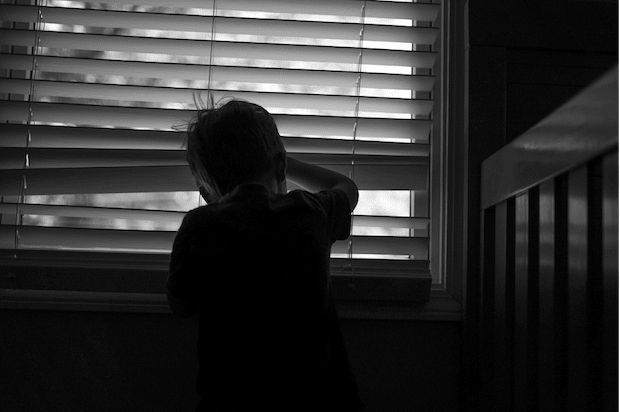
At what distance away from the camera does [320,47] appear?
4.48 feet

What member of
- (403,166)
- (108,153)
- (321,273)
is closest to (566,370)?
(321,273)

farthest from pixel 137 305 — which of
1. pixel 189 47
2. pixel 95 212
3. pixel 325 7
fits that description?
pixel 325 7

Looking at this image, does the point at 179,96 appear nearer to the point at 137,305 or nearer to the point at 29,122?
the point at 29,122

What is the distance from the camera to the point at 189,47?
4.45 feet

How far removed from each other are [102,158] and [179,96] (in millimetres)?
216

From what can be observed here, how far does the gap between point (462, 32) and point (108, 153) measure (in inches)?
33.8

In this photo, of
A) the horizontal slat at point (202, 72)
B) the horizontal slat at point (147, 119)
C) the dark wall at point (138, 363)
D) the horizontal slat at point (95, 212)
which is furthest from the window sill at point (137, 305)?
the horizontal slat at point (202, 72)

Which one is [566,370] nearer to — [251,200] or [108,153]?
[251,200]

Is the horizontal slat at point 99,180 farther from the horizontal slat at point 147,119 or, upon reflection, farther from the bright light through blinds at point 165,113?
the horizontal slat at point 147,119

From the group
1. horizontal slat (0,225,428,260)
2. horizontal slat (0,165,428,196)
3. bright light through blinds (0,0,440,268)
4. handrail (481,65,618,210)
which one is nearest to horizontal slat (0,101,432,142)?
bright light through blinds (0,0,440,268)

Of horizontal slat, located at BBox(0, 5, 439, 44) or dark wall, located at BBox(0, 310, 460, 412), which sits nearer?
dark wall, located at BBox(0, 310, 460, 412)

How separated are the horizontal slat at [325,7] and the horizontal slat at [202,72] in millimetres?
152

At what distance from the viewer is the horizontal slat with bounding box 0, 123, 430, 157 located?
51.7 inches

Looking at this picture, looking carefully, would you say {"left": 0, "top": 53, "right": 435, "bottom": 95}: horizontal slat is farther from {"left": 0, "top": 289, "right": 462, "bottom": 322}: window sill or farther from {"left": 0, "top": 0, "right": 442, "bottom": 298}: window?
{"left": 0, "top": 289, "right": 462, "bottom": 322}: window sill
